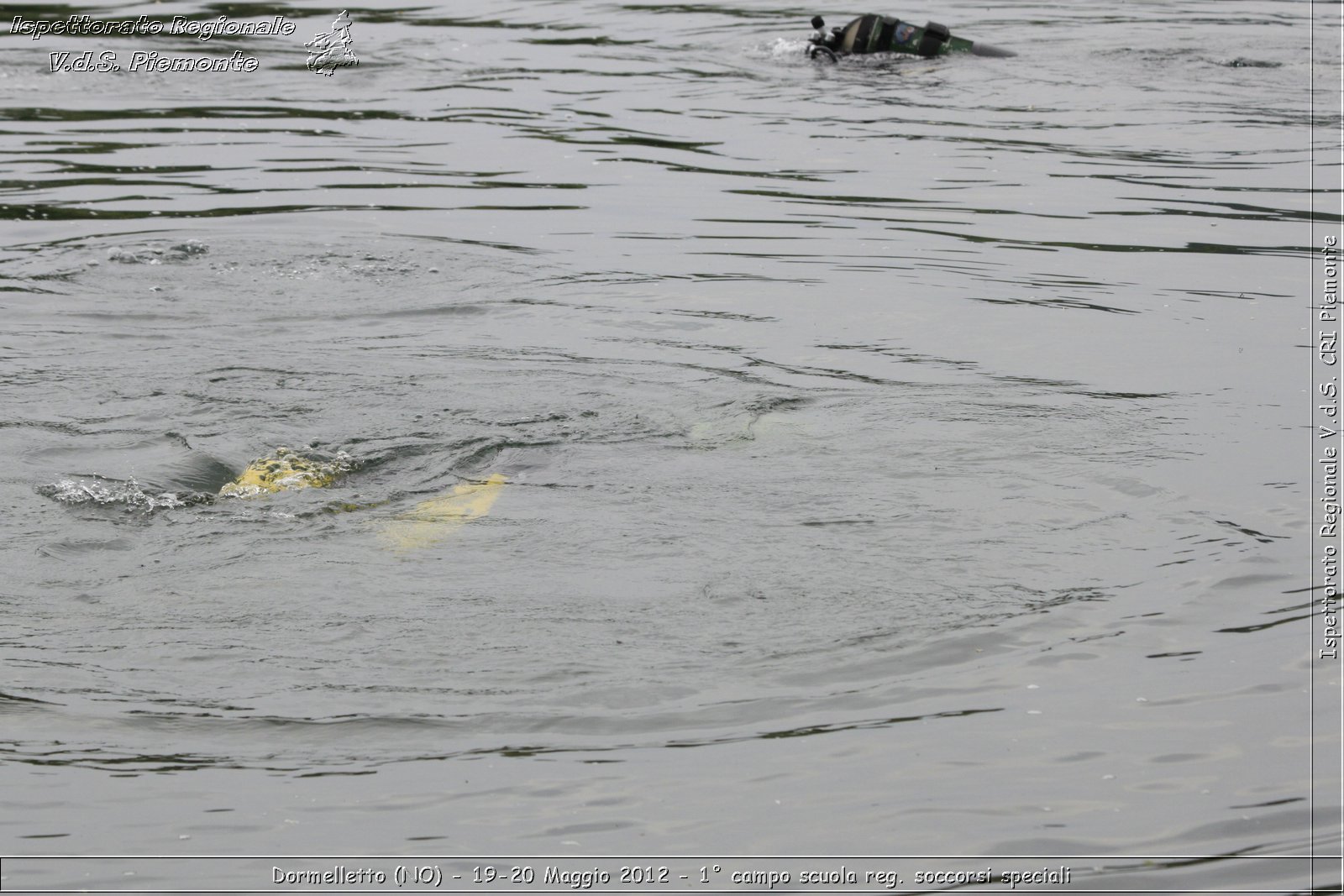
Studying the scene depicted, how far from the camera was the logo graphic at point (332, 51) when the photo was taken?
16797mm

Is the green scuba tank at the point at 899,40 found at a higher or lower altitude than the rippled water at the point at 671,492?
higher

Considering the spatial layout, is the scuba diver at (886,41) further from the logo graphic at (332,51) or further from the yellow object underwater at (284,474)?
the yellow object underwater at (284,474)

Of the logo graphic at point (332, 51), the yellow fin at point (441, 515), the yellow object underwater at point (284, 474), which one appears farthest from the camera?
the logo graphic at point (332, 51)

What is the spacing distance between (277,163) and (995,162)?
595 centimetres

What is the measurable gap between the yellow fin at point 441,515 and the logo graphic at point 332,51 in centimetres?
1092

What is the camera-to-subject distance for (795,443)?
23.6 feet

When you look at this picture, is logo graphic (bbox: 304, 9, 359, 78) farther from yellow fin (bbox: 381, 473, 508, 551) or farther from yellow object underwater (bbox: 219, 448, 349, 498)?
yellow fin (bbox: 381, 473, 508, 551)

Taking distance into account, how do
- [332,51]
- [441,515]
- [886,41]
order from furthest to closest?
1. [332,51]
2. [886,41]
3. [441,515]

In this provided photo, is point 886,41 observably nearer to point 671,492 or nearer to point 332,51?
point 332,51

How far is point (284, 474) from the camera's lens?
6.82 meters

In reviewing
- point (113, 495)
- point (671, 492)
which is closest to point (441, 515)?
point (671, 492)

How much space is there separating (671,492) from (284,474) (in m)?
1.70

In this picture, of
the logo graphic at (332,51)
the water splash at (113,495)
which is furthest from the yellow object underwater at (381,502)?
the logo graphic at (332,51)

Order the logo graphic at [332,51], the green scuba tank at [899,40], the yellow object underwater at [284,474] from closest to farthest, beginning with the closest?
the yellow object underwater at [284,474], the green scuba tank at [899,40], the logo graphic at [332,51]
